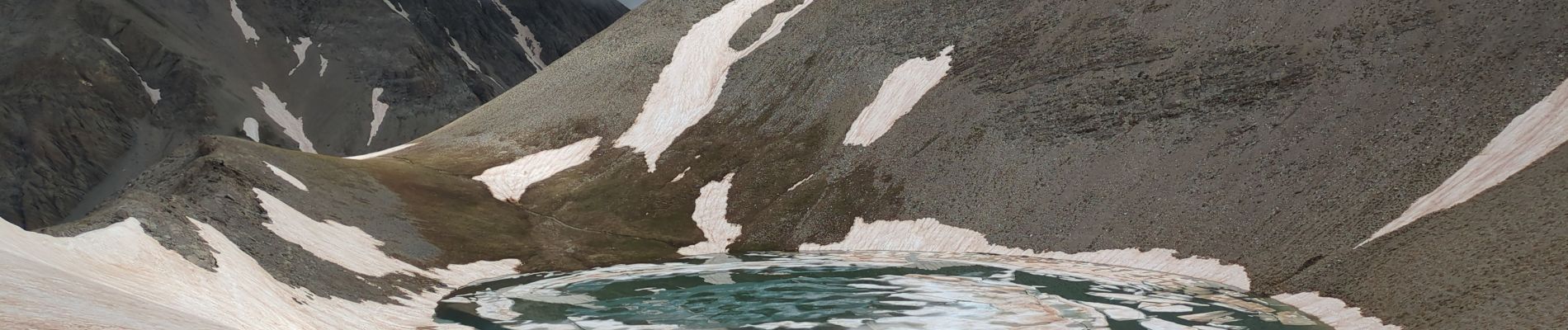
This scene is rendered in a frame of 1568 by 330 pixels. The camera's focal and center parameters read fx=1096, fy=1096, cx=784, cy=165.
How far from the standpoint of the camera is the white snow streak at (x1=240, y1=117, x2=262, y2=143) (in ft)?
517

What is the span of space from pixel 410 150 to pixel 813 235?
41467mm

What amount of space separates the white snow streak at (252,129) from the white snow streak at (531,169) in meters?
97.1

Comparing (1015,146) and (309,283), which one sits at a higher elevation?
(1015,146)

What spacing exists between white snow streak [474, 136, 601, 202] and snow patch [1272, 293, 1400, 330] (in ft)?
161

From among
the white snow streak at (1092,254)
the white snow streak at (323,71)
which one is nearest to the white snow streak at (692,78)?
the white snow streak at (1092,254)

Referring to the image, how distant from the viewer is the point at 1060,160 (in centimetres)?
5497

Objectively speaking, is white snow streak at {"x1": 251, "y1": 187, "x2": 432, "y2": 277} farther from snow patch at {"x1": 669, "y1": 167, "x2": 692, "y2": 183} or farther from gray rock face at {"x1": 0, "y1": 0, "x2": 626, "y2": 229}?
gray rock face at {"x1": 0, "y1": 0, "x2": 626, "y2": 229}

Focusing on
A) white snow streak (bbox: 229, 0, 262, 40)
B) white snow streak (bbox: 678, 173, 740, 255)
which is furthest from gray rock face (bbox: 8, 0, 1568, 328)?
white snow streak (bbox: 229, 0, 262, 40)

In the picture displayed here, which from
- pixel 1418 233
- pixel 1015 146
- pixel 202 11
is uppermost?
pixel 202 11

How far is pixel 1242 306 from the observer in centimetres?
3462

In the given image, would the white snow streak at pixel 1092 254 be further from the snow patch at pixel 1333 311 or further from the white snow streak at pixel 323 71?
the white snow streak at pixel 323 71

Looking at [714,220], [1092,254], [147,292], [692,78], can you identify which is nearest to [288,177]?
[714,220]

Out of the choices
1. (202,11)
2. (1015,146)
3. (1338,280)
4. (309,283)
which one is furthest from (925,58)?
(202,11)

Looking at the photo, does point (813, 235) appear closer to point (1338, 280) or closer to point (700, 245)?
point (700, 245)
